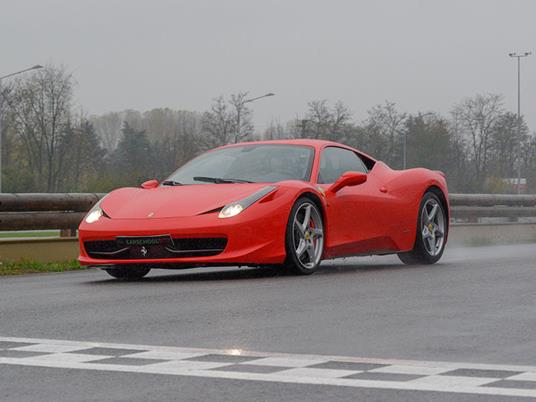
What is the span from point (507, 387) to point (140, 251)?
19.9 feet

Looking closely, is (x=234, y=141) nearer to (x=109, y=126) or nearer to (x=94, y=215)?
(x=94, y=215)

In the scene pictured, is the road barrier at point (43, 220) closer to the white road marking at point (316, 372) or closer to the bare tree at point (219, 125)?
the white road marking at point (316, 372)

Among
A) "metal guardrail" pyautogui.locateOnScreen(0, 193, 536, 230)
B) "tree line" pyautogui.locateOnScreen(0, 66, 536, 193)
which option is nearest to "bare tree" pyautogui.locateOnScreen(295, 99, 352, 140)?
"tree line" pyautogui.locateOnScreen(0, 66, 536, 193)

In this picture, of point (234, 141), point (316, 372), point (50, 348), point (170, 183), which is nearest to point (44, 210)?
point (170, 183)

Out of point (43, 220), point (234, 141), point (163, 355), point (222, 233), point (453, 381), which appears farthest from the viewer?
point (234, 141)

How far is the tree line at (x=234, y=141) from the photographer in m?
67.2

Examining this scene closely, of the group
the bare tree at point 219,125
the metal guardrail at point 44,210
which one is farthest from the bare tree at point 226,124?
the metal guardrail at point 44,210

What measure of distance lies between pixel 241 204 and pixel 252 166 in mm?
1170

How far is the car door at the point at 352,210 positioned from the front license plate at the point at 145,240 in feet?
5.64

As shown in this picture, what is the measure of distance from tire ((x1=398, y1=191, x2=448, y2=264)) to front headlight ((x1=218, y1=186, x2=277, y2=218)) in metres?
2.70

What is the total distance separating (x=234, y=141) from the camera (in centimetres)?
6384

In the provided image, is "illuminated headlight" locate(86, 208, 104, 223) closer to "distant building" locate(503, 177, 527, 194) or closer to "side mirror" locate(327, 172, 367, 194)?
"side mirror" locate(327, 172, 367, 194)

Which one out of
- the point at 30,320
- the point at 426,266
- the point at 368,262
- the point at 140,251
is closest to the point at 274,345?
the point at 30,320

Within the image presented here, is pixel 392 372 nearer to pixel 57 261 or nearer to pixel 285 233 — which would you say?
pixel 285 233
